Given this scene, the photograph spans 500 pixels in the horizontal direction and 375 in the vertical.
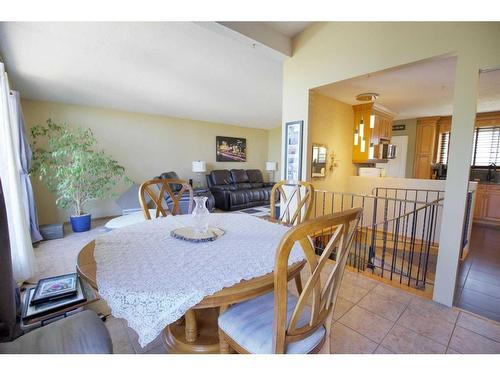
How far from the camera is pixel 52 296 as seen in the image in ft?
3.92

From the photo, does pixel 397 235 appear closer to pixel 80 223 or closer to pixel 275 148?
pixel 275 148

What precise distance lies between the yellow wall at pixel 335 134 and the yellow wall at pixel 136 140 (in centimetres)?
336

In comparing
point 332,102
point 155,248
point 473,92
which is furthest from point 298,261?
point 332,102

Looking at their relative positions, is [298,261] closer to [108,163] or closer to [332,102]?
[332,102]

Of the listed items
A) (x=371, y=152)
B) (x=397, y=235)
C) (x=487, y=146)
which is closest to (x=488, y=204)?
(x=487, y=146)

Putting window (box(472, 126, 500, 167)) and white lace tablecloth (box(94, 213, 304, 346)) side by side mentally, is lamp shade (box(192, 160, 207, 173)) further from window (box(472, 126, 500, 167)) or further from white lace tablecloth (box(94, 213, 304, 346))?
window (box(472, 126, 500, 167))

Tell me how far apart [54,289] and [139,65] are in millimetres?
3053

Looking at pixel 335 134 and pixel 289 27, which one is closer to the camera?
pixel 289 27

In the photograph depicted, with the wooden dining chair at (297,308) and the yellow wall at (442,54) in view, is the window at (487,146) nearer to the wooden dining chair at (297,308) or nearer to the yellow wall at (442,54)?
the yellow wall at (442,54)

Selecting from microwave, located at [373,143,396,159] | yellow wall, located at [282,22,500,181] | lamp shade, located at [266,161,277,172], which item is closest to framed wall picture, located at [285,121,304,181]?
yellow wall, located at [282,22,500,181]

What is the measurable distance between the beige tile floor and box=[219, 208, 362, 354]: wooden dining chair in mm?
662

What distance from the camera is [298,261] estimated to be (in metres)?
1.05

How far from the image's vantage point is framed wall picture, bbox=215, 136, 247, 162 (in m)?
6.46
